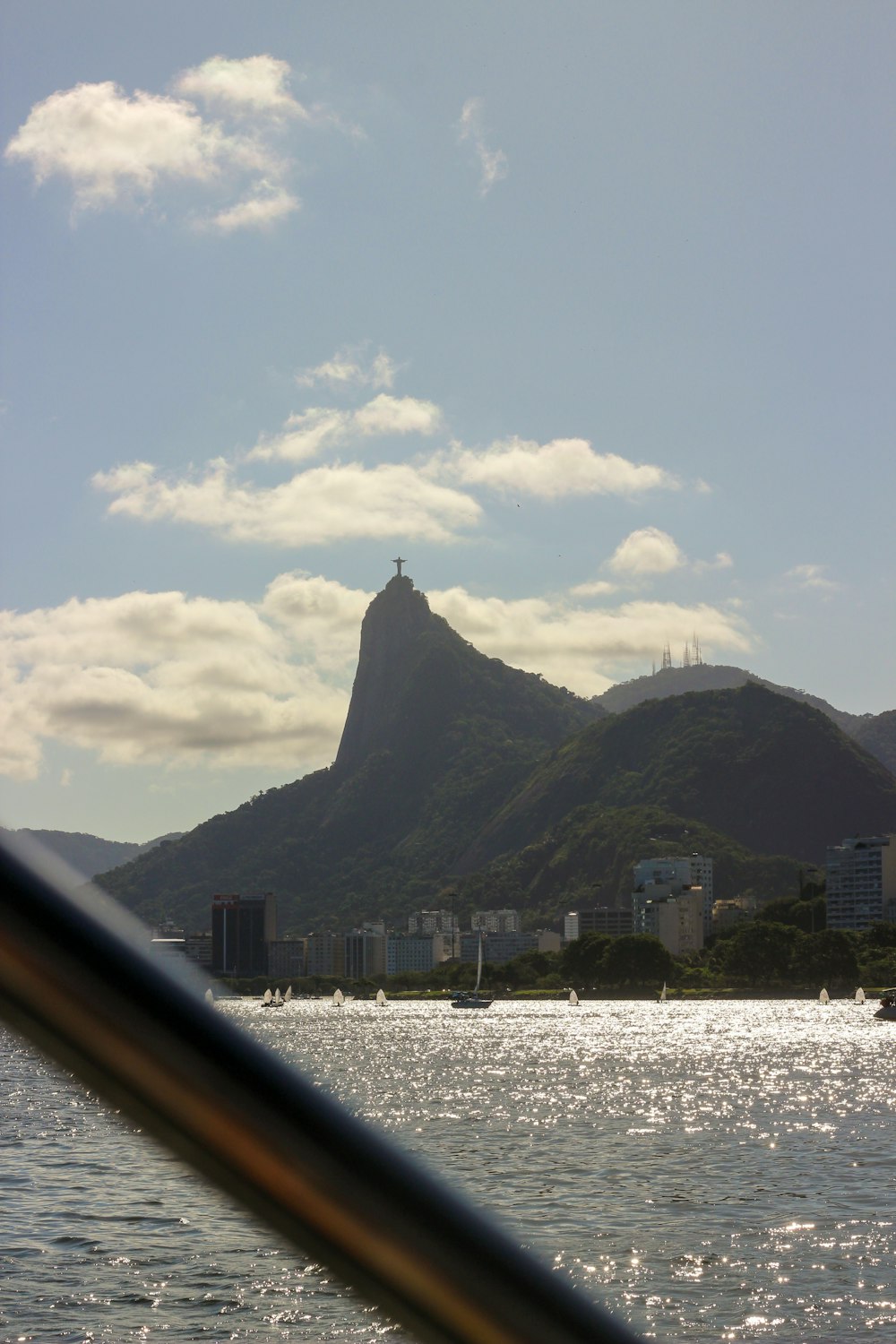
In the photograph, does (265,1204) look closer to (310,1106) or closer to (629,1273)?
(629,1273)

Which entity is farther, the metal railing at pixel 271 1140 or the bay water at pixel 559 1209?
the metal railing at pixel 271 1140

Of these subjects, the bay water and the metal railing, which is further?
the metal railing

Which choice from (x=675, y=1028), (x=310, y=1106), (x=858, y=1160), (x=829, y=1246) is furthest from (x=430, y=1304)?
(x=675, y=1028)

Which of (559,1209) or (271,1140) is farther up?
(559,1209)
